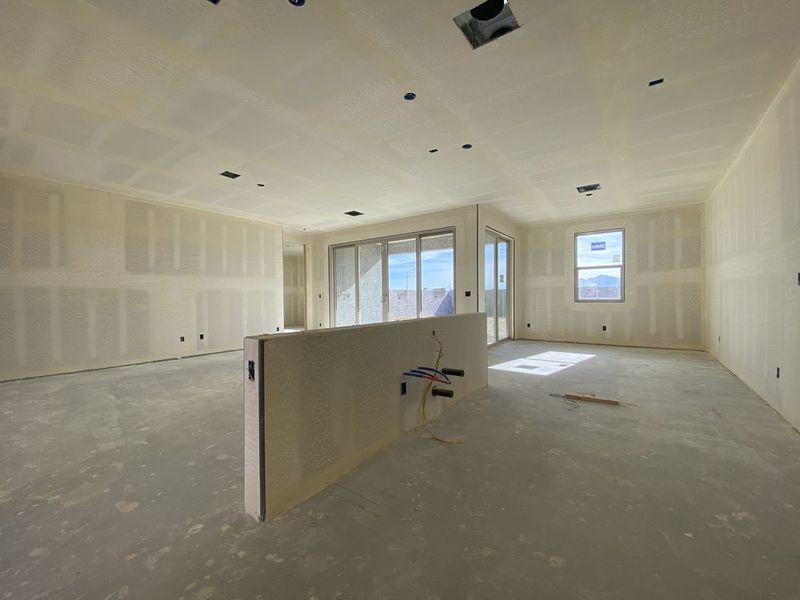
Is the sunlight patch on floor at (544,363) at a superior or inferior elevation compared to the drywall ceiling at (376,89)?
inferior

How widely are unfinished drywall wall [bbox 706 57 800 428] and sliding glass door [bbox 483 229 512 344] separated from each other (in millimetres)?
3508

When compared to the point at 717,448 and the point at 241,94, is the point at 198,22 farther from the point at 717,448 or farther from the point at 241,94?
the point at 717,448

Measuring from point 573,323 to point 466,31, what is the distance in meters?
6.82

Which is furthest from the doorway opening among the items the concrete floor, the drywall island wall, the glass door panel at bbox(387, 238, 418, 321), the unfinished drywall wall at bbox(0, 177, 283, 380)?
the drywall island wall

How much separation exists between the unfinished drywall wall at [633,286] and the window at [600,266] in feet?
0.37

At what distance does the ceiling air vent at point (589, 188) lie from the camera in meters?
5.18

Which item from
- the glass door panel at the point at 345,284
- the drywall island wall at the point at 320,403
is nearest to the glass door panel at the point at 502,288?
the glass door panel at the point at 345,284

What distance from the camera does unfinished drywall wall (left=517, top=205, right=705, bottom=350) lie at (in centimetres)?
630

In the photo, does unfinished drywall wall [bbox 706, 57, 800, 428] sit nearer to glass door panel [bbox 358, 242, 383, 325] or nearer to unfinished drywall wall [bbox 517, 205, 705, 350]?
unfinished drywall wall [bbox 517, 205, 705, 350]

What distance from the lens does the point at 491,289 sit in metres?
7.13

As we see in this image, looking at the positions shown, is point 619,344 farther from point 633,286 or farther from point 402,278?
point 402,278

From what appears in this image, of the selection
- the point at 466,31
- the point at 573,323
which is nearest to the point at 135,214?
the point at 466,31

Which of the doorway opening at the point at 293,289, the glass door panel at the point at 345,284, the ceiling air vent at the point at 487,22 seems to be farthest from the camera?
the doorway opening at the point at 293,289

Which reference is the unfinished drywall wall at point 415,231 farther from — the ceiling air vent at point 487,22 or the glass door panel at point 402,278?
the ceiling air vent at point 487,22
